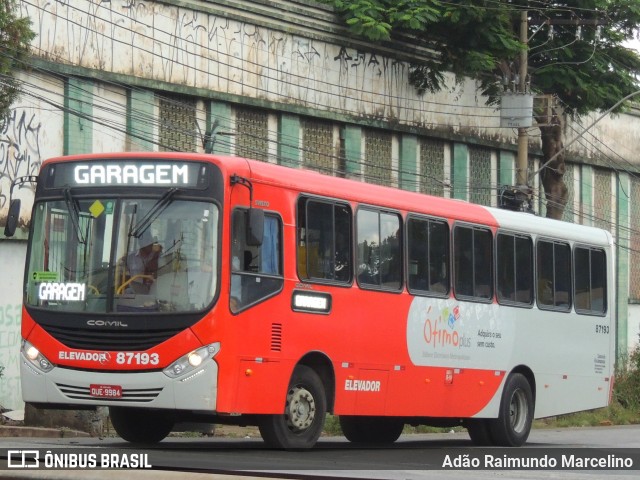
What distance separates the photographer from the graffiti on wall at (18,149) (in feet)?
76.7

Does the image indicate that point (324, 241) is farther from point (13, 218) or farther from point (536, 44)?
point (536, 44)

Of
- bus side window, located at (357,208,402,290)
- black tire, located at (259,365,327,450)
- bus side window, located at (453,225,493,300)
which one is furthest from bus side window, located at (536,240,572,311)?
black tire, located at (259,365,327,450)

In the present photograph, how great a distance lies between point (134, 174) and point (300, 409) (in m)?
3.06

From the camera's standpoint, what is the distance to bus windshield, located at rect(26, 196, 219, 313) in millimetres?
14531

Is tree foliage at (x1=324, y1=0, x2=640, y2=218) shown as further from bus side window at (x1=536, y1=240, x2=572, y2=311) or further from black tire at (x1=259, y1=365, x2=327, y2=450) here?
black tire at (x1=259, y1=365, x2=327, y2=450)

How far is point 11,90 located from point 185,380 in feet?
23.4

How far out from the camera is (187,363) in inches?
565

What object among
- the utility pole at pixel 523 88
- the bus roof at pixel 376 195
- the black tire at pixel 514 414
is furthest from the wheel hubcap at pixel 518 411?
the utility pole at pixel 523 88

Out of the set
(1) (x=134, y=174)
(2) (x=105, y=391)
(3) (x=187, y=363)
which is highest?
(1) (x=134, y=174)

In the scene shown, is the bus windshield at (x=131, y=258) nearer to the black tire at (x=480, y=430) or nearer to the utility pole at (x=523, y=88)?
the black tire at (x=480, y=430)

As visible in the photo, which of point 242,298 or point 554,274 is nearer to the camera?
point 242,298

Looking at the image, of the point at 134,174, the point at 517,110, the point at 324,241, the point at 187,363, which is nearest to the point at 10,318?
the point at 324,241

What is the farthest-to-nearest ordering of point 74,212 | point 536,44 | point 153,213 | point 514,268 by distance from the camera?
point 536,44 → point 514,268 → point 74,212 → point 153,213

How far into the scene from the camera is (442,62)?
107 feet
